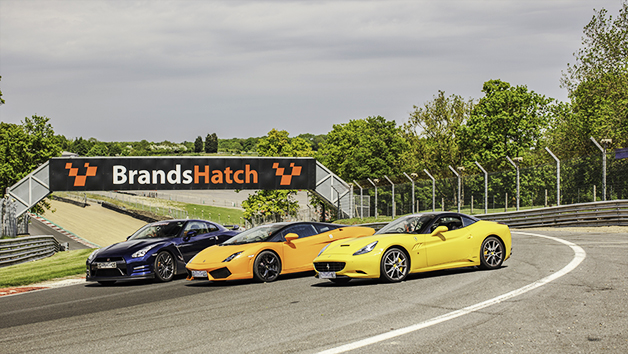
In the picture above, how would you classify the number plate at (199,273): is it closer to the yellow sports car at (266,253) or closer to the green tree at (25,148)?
the yellow sports car at (266,253)

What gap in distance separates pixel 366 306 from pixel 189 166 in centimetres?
3523

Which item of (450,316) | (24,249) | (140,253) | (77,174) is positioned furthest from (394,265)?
(77,174)

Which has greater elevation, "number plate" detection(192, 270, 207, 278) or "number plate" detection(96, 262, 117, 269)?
"number plate" detection(96, 262, 117, 269)

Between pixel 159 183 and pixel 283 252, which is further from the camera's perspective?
pixel 159 183

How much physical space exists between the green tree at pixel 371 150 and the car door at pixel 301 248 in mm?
53966

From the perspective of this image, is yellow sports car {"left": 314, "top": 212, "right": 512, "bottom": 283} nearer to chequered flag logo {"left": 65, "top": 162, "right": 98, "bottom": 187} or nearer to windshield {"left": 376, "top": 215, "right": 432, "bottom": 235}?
windshield {"left": 376, "top": 215, "right": 432, "bottom": 235}

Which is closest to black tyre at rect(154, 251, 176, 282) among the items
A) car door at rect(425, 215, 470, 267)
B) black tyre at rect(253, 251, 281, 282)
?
black tyre at rect(253, 251, 281, 282)

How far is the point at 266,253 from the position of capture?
11.2 metres

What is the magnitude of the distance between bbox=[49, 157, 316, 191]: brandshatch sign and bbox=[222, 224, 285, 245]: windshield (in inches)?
1182

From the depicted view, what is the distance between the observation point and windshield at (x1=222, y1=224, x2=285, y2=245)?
1163 cm

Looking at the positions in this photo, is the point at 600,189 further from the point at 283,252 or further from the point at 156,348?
the point at 156,348

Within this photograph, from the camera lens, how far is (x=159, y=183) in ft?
135

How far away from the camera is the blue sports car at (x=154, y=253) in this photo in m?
12.2

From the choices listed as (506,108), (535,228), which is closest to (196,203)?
(506,108)
